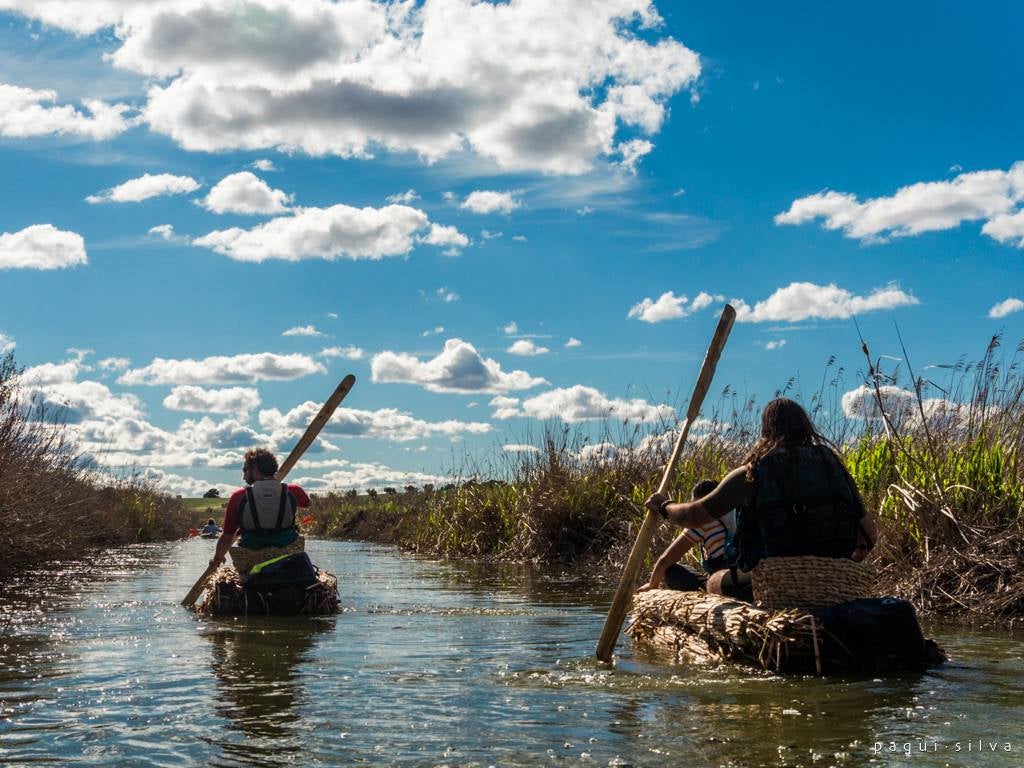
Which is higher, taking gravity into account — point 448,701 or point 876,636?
point 876,636

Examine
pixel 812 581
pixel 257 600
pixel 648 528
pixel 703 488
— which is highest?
pixel 703 488

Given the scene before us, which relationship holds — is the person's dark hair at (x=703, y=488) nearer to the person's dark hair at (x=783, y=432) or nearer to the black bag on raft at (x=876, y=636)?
the person's dark hair at (x=783, y=432)

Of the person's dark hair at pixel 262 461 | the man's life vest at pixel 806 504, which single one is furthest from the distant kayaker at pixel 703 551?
the person's dark hair at pixel 262 461

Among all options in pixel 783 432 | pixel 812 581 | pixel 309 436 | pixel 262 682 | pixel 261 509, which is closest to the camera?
pixel 262 682

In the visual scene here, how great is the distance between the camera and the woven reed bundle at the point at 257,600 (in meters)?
10.4

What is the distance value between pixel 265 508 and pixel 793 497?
212 inches

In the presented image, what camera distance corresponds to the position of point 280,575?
1046cm

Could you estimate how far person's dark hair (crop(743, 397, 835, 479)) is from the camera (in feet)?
22.9

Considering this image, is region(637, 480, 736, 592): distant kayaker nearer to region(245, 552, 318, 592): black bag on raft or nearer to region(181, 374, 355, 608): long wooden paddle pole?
region(245, 552, 318, 592): black bag on raft

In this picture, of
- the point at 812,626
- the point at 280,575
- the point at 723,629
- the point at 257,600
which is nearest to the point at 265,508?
the point at 280,575

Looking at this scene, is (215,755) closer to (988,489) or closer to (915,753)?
(915,753)

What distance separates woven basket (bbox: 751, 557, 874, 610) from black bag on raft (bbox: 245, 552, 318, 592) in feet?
16.7

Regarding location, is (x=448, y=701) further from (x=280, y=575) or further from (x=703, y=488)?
(x=280, y=575)

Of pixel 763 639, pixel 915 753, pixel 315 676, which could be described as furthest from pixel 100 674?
pixel 915 753
